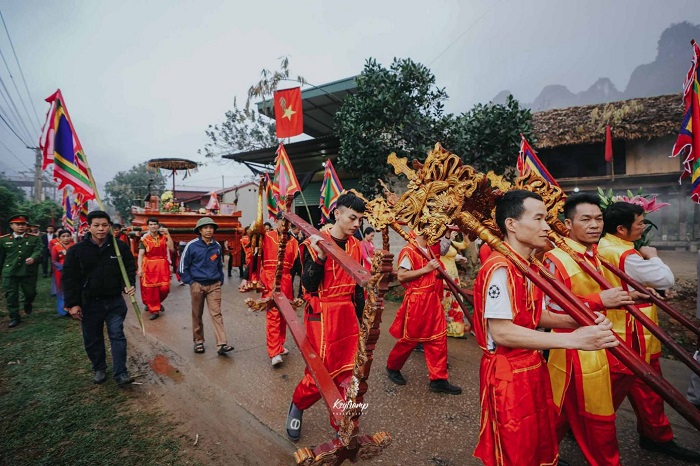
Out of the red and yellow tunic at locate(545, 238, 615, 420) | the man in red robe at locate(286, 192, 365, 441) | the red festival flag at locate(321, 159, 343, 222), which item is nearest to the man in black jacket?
the man in red robe at locate(286, 192, 365, 441)

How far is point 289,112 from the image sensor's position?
935cm

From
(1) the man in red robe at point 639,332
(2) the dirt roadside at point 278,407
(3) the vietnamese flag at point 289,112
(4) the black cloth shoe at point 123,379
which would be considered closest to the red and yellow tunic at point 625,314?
(1) the man in red robe at point 639,332

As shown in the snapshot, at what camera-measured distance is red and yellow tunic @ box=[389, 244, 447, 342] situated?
12.0 ft

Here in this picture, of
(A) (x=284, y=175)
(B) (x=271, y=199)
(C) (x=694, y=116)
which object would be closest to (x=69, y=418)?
(A) (x=284, y=175)

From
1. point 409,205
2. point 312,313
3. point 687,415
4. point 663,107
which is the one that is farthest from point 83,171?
point 663,107

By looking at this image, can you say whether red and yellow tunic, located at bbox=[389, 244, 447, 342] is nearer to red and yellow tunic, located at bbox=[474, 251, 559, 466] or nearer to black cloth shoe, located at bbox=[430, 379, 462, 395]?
black cloth shoe, located at bbox=[430, 379, 462, 395]

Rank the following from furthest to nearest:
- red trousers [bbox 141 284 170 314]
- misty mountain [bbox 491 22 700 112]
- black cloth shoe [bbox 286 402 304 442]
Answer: misty mountain [bbox 491 22 700 112], red trousers [bbox 141 284 170 314], black cloth shoe [bbox 286 402 304 442]

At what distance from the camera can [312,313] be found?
2721 mm

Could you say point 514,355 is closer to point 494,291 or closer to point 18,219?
point 494,291

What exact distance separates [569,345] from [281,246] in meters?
2.33

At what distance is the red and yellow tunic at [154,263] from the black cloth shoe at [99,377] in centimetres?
306

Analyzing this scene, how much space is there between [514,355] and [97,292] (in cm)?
442

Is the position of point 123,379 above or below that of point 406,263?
below

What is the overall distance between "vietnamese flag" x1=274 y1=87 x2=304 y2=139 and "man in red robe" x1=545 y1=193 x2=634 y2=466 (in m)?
7.95
